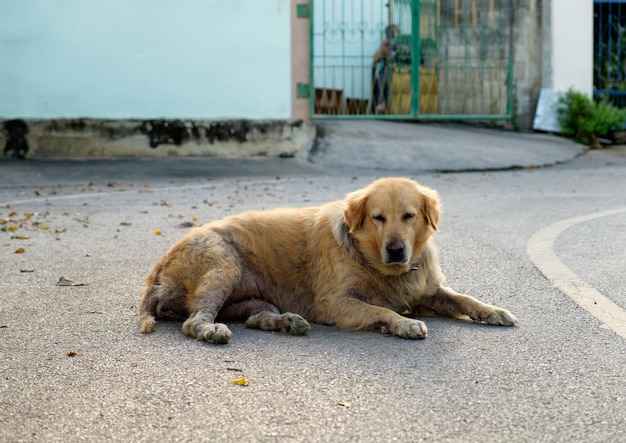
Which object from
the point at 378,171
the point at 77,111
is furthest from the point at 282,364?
the point at 77,111

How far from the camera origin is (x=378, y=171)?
49.7 ft

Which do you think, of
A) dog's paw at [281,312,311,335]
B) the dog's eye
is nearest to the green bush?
the dog's eye

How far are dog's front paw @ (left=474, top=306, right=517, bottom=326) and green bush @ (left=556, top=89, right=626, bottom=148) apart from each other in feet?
47.5

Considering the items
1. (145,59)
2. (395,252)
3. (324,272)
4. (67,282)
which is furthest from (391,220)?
(145,59)

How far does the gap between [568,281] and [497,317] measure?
138cm

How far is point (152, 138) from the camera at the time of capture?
15914 mm

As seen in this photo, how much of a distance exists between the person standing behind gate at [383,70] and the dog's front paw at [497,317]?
452 inches

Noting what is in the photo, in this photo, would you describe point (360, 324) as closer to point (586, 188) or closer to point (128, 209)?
point (128, 209)

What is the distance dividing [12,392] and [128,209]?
22.9 ft

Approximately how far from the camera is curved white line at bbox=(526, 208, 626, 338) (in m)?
5.26

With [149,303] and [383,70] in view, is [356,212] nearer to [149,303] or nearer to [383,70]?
[149,303]

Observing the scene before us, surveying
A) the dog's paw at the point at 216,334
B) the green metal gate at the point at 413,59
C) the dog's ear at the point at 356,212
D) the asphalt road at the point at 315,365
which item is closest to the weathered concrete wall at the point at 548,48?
the green metal gate at the point at 413,59

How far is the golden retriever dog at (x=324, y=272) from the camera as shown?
514cm

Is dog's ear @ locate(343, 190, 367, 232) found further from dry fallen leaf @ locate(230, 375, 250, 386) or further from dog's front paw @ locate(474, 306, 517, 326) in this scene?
dry fallen leaf @ locate(230, 375, 250, 386)
